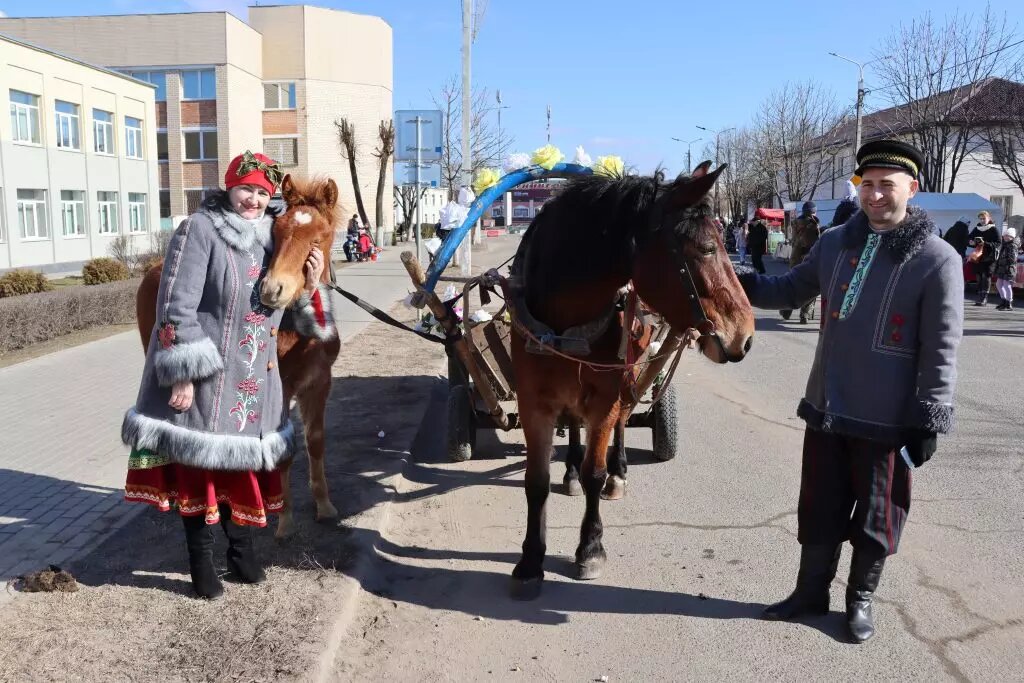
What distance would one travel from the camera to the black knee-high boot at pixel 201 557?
3654mm

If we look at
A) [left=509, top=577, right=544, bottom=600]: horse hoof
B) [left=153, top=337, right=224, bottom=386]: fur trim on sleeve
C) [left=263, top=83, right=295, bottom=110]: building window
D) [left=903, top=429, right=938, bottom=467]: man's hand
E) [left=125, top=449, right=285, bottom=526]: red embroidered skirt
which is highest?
[left=263, top=83, right=295, bottom=110]: building window

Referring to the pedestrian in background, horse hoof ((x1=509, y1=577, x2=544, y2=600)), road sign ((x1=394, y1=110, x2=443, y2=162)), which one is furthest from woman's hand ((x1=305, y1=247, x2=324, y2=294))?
the pedestrian in background

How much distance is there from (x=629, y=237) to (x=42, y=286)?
47.0 ft

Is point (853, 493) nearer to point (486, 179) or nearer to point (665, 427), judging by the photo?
point (665, 427)

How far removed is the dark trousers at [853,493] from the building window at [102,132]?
32681 millimetres

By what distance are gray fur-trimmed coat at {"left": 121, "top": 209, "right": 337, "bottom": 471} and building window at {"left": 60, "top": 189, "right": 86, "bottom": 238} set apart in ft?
94.4

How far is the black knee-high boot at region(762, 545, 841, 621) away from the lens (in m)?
3.64

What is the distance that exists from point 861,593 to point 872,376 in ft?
3.17

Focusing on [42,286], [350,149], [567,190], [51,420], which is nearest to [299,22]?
[350,149]

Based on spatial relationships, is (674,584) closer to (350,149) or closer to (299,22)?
(350,149)

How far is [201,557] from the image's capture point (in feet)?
12.1

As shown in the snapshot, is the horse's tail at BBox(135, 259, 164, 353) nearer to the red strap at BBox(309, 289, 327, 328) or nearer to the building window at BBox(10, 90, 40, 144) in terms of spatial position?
the red strap at BBox(309, 289, 327, 328)

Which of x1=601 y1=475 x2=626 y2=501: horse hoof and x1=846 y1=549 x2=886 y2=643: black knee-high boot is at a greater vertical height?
x1=846 y1=549 x2=886 y2=643: black knee-high boot

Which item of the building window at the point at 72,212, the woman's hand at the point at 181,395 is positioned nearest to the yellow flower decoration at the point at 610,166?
the woman's hand at the point at 181,395
